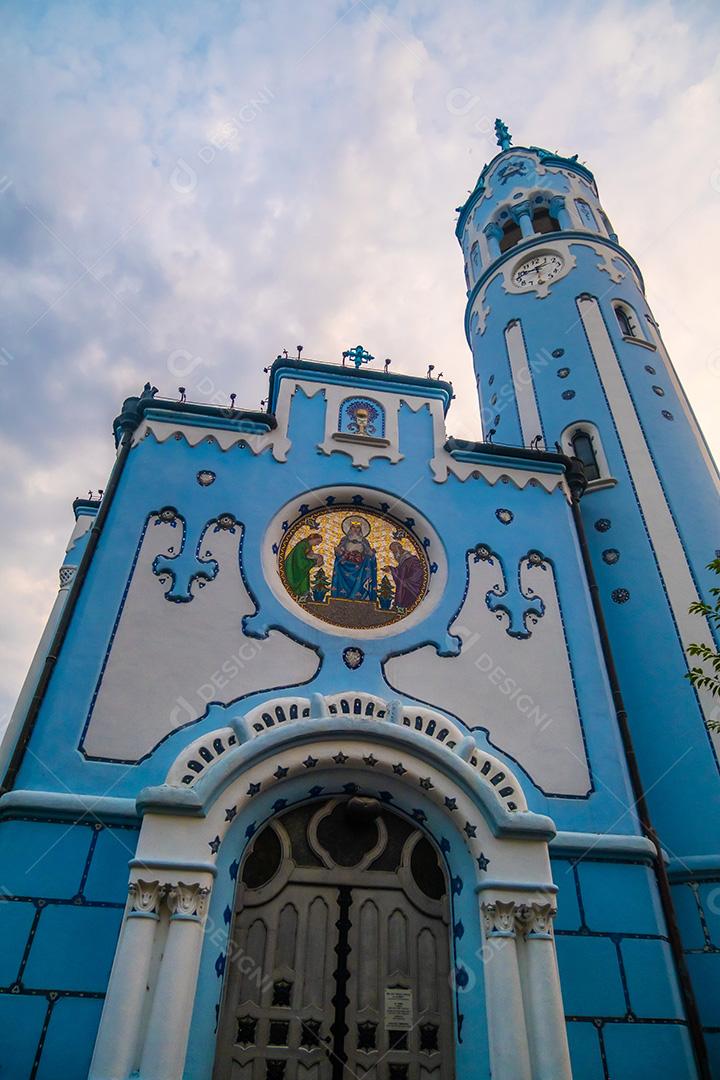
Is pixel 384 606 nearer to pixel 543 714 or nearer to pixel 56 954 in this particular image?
pixel 543 714

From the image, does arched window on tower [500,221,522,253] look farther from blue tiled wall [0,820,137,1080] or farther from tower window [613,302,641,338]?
blue tiled wall [0,820,137,1080]

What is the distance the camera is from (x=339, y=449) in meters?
11.3

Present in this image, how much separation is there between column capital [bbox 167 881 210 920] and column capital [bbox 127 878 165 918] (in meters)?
0.10

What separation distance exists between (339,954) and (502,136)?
2385 centimetres

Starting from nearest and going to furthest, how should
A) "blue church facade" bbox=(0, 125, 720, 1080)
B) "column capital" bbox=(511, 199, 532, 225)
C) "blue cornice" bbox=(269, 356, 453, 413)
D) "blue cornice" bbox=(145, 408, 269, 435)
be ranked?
1. "blue church facade" bbox=(0, 125, 720, 1080)
2. "blue cornice" bbox=(145, 408, 269, 435)
3. "blue cornice" bbox=(269, 356, 453, 413)
4. "column capital" bbox=(511, 199, 532, 225)

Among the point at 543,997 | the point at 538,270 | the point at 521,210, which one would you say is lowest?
the point at 543,997

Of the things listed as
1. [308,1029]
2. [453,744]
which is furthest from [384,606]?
[308,1029]

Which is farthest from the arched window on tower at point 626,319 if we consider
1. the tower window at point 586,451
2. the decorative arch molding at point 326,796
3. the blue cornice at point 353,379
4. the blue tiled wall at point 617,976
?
the blue tiled wall at point 617,976

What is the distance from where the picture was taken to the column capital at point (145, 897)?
6.73 m

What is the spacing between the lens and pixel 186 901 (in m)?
6.85

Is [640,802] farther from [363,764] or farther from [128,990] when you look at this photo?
[128,990]

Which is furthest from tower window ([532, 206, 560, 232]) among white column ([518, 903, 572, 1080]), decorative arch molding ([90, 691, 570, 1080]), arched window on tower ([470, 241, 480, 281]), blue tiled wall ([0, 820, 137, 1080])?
blue tiled wall ([0, 820, 137, 1080])

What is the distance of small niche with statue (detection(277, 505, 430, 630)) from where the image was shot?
975 centimetres

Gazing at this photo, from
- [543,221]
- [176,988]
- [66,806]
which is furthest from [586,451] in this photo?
[176,988]
